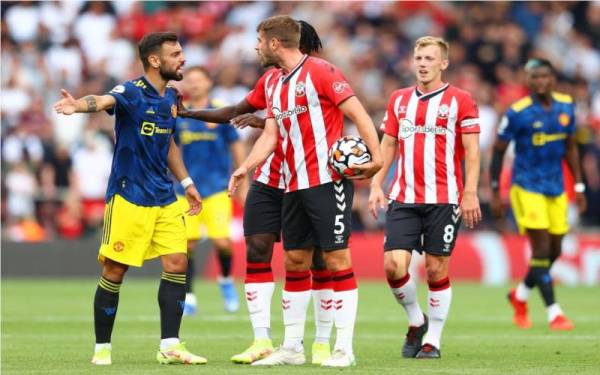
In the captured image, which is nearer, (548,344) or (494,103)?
(548,344)

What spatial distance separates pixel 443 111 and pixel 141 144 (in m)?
2.38

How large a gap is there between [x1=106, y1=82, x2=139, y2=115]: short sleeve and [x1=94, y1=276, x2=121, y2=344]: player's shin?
4.01 feet

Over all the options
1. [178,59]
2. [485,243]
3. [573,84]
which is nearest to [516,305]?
[178,59]

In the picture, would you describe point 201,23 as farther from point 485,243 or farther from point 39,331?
point 39,331

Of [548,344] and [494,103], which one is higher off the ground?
[494,103]

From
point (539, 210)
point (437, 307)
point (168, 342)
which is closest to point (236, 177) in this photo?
point (168, 342)

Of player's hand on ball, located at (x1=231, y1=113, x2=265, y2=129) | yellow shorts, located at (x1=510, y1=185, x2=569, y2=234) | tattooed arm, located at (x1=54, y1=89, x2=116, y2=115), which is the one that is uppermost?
tattooed arm, located at (x1=54, y1=89, x2=116, y2=115)

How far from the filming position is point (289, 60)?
918 cm

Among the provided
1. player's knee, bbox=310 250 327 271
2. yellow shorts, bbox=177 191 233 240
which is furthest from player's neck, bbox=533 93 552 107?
player's knee, bbox=310 250 327 271

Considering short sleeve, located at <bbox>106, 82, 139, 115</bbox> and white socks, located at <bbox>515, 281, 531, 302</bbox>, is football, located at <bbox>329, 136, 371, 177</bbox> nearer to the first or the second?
short sleeve, located at <bbox>106, 82, 139, 115</bbox>

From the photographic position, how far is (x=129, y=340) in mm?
11258

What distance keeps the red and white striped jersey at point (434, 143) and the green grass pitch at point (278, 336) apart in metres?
1.27

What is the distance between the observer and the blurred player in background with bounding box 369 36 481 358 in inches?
Answer: 394

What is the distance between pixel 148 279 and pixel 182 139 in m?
6.36
